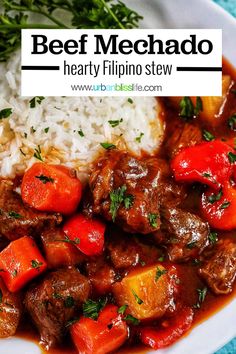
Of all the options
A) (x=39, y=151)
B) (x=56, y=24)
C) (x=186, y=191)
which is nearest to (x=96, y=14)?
(x=56, y=24)

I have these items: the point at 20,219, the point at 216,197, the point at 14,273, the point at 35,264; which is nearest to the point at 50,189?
the point at 20,219

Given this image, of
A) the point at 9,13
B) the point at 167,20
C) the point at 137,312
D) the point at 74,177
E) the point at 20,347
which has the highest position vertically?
the point at 167,20

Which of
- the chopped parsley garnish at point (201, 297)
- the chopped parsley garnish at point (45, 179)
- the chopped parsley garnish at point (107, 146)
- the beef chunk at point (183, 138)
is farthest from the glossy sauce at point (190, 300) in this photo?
the chopped parsley garnish at point (45, 179)

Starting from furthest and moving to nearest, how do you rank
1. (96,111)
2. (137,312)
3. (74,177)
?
(96,111) → (74,177) → (137,312)

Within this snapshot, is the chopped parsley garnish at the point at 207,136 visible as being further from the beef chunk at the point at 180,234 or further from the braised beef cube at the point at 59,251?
the braised beef cube at the point at 59,251

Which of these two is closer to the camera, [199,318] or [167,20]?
[199,318]

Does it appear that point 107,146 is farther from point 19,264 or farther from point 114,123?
point 19,264

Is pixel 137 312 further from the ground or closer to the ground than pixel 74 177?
closer to the ground

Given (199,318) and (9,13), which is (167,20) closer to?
(9,13)

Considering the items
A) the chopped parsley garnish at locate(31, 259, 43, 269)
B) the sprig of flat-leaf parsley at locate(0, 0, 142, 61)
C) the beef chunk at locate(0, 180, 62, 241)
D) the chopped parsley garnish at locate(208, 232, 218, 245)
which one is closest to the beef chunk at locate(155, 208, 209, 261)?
the chopped parsley garnish at locate(208, 232, 218, 245)
